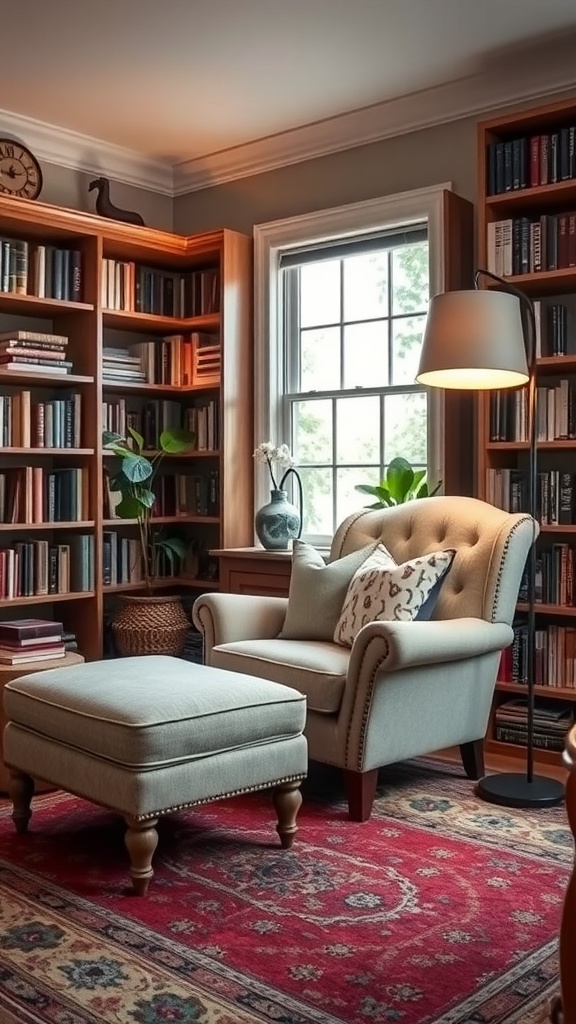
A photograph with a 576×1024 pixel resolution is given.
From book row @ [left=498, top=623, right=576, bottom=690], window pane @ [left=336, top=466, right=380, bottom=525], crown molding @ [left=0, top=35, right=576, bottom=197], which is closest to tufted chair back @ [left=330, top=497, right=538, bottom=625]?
book row @ [left=498, top=623, right=576, bottom=690]

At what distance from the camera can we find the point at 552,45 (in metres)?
3.82

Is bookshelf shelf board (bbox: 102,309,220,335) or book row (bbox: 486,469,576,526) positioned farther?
bookshelf shelf board (bbox: 102,309,220,335)

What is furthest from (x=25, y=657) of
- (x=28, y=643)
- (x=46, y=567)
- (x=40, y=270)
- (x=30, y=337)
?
(x=40, y=270)

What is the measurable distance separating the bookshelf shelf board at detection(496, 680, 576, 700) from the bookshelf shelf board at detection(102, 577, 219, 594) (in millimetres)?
1588

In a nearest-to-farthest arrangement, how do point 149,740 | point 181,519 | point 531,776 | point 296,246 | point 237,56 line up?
point 149,740 → point 531,776 → point 237,56 → point 296,246 → point 181,519

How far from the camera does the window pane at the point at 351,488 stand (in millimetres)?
4613

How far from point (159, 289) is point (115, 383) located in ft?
1.95

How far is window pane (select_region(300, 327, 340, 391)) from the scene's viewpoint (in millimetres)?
4754

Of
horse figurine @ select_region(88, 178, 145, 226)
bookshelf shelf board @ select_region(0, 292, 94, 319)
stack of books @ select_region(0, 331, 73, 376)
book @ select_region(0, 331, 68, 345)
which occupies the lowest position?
stack of books @ select_region(0, 331, 73, 376)

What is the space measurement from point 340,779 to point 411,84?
278cm

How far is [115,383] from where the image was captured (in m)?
4.74

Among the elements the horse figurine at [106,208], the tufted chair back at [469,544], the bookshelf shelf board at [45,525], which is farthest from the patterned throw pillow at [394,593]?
the horse figurine at [106,208]

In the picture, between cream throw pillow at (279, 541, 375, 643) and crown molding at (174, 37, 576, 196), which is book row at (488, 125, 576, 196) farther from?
cream throw pillow at (279, 541, 375, 643)

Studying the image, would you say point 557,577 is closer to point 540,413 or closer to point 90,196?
point 540,413
